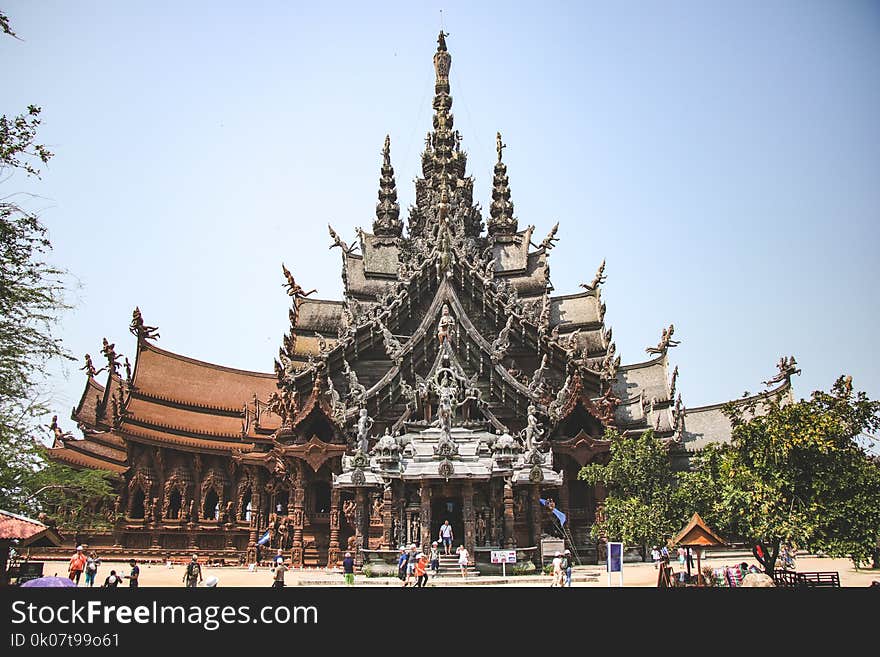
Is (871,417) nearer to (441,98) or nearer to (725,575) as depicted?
(725,575)

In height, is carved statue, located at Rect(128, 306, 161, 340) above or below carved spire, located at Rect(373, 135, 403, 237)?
below

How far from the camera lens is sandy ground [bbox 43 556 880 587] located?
18156 mm

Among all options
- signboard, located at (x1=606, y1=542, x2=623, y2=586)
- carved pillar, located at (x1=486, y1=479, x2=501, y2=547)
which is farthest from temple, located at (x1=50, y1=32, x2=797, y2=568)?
signboard, located at (x1=606, y1=542, x2=623, y2=586)

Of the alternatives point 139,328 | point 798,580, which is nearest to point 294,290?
point 139,328

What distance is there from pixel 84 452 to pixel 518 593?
3151cm

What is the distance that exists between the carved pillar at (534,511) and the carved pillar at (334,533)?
7746mm

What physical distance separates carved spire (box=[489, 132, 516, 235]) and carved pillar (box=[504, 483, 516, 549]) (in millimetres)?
22349

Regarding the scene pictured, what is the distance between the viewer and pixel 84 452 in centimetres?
3325

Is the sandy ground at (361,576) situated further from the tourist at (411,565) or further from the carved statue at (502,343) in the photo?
the carved statue at (502,343)

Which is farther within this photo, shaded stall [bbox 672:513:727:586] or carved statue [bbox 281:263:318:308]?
carved statue [bbox 281:263:318:308]

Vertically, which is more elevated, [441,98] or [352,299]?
[441,98]

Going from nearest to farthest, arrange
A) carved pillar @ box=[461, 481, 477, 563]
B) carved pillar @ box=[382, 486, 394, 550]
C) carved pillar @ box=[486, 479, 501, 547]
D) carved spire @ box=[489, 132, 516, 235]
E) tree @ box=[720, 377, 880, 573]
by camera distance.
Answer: tree @ box=[720, 377, 880, 573]
carved pillar @ box=[461, 481, 477, 563]
carved pillar @ box=[382, 486, 394, 550]
carved pillar @ box=[486, 479, 501, 547]
carved spire @ box=[489, 132, 516, 235]

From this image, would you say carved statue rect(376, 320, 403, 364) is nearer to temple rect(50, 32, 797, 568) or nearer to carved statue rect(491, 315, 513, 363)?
temple rect(50, 32, 797, 568)

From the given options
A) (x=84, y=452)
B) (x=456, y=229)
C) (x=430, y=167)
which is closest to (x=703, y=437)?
(x=456, y=229)
